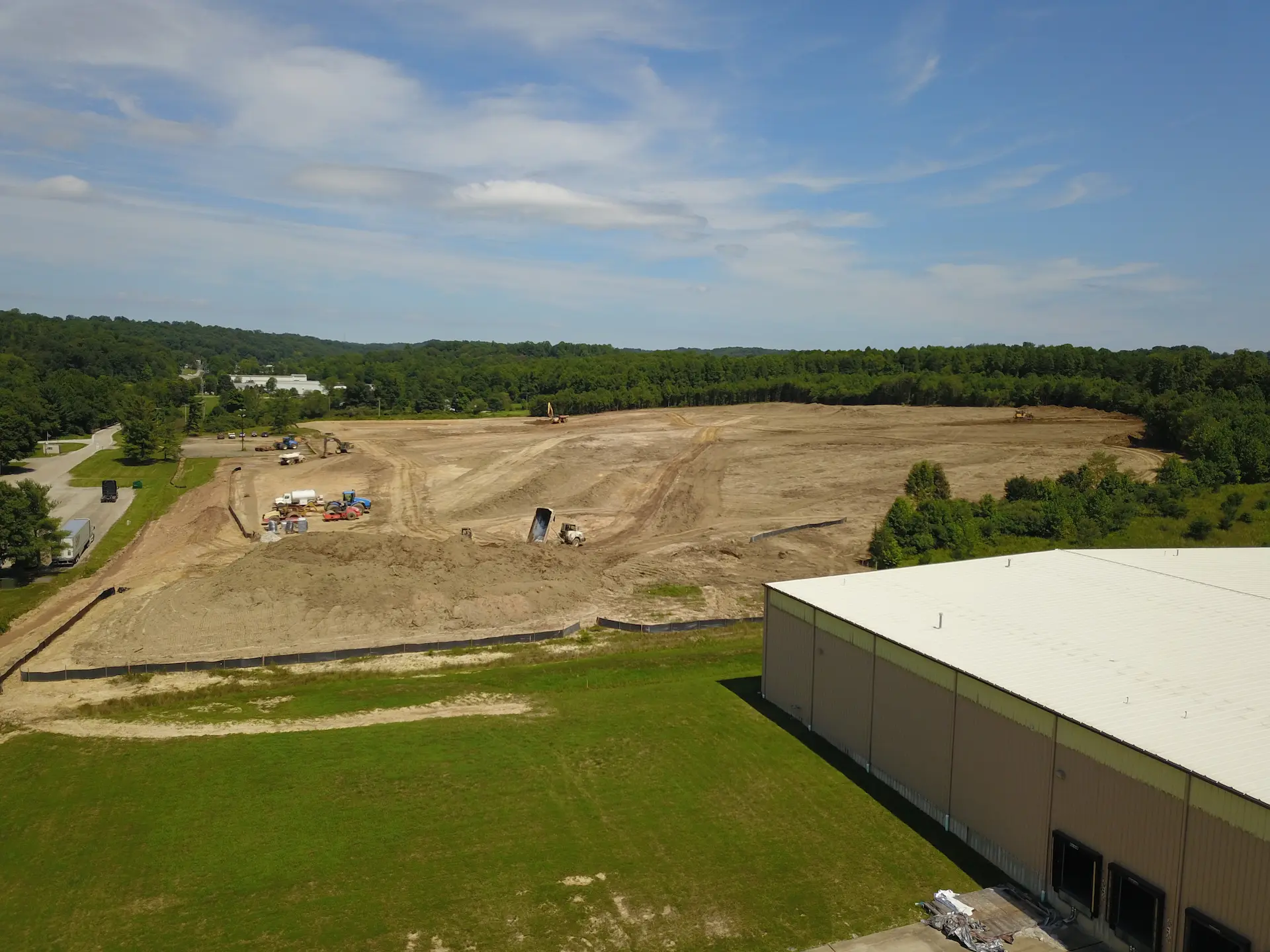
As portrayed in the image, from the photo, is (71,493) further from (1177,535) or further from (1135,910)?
(1177,535)

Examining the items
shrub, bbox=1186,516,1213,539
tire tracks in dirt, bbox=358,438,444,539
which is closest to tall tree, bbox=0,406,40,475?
tire tracks in dirt, bbox=358,438,444,539

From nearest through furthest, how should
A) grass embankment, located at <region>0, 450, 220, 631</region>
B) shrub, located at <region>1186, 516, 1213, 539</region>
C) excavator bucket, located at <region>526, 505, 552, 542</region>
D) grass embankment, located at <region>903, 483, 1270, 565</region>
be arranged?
grass embankment, located at <region>0, 450, 220, 631</region> < grass embankment, located at <region>903, 483, 1270, 565</region> < shrub, located at <region>1186, 516, 1213, 539</region> < excavator bucket, located at <region>526, 505, 552, 542</region>

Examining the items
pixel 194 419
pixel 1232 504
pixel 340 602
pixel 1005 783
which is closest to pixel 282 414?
pixel 194 419

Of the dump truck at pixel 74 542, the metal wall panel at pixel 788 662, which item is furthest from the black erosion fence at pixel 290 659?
the dump truck at pixel 74 542

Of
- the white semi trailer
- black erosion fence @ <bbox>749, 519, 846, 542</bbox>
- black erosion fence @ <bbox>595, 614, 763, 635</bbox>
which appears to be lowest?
black erosion fence @ <bbox>595, 614, 763, 635</bbox>

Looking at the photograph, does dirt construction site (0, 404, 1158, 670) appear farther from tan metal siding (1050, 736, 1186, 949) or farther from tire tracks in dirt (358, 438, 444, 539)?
tan metal siding (1050, 736, 1186, 949)
